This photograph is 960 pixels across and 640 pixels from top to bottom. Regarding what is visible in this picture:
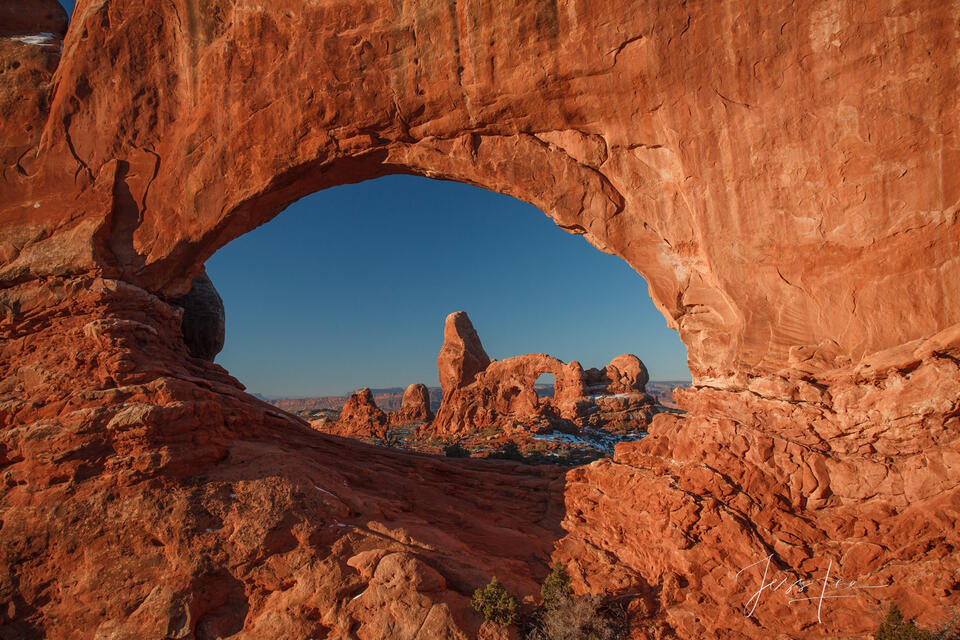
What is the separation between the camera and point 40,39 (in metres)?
10.2

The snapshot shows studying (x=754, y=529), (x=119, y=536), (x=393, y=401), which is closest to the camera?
(x=119, y=536)

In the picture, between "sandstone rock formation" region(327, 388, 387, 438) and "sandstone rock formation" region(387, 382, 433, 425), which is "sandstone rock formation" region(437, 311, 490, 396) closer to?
"sandstone rock formation" region(387, 382, 433, 425)

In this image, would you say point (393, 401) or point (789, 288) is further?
point (393, 401)

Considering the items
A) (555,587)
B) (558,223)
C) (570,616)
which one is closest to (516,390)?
(558,223)

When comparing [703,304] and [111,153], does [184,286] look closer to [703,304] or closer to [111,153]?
[111,153]

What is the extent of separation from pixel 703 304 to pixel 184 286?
10428 millimetres

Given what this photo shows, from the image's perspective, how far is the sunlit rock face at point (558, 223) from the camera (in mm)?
6336

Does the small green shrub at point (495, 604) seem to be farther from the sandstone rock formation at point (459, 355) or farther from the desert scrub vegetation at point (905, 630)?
the sandstone rock formation at point (459, 355)

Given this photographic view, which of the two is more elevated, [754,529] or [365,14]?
[365,14]

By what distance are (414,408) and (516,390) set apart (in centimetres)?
1140

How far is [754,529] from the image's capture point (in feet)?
22.8

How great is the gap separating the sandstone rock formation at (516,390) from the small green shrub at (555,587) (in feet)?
84.4

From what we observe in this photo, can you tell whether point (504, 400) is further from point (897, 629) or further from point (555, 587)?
point (897, 629)

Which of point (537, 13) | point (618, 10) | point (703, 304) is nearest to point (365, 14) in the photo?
point (537, 13)
